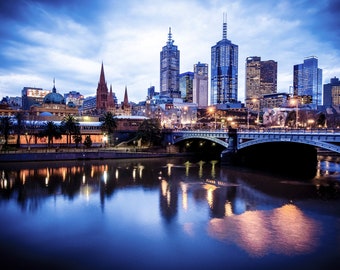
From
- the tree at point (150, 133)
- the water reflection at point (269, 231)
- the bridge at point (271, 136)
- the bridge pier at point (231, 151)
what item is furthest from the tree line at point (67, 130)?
the water reflection at point (269, 231)

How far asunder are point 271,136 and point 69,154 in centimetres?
5118

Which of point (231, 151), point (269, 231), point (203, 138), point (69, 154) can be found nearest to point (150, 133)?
point (203, 138)

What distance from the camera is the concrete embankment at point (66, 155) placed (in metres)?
75.8

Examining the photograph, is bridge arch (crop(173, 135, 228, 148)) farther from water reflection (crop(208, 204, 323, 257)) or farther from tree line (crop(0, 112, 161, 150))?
water reflection (crop(208, 204, 323, 257))

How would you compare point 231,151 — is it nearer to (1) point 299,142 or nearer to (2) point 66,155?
(1) point 299,142

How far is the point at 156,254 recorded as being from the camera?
23.8 meters

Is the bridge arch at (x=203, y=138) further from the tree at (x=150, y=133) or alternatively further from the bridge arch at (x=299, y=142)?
the tree at (x=150, y=133)

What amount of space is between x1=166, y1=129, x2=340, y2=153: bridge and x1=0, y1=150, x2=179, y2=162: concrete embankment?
18.7 meters

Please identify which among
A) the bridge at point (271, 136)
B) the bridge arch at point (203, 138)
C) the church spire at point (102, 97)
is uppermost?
the church spire at point (102, 97)

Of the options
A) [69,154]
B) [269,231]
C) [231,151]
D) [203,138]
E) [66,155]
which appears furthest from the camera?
[203,138]

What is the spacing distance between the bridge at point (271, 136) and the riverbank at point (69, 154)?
16779mm

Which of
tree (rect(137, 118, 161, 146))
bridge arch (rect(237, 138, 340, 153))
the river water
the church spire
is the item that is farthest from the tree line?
the church spire

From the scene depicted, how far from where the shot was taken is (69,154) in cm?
8194

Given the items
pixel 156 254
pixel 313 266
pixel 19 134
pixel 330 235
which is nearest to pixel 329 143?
pixel 330 235
